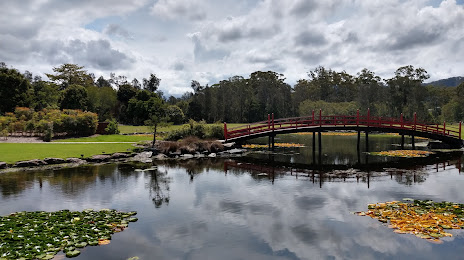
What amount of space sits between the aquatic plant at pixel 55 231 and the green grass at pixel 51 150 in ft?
43.0

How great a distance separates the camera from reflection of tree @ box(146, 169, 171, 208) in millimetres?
16131

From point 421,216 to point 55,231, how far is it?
1272 centimetres

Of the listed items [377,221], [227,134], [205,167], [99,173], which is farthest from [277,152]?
[377,221]

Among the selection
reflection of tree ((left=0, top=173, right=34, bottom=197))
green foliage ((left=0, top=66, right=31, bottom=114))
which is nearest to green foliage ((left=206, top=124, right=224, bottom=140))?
reflection of tree ((left=0, top=173, right=34, bottom=197))

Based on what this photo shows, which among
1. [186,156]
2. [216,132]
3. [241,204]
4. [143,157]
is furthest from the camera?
[216,132]

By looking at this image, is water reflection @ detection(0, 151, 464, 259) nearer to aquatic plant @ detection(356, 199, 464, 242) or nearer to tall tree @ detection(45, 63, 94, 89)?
aquatic plant @ detection(356, 199, 464, 242)

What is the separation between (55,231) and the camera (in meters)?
11.2

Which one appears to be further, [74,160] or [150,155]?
[150,155]

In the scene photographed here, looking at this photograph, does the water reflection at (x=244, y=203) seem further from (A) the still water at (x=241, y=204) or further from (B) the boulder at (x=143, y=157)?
(B) the boulder at (x=143, y=157)

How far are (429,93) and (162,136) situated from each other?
71182 mm

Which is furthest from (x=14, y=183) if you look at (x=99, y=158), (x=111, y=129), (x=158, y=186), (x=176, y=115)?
(x=176, y=115)

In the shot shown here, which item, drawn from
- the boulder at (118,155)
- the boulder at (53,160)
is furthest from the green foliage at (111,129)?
the boulder at (53,160)

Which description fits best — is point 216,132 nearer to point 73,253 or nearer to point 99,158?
point 99,158

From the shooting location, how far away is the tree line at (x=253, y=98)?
6719cm
